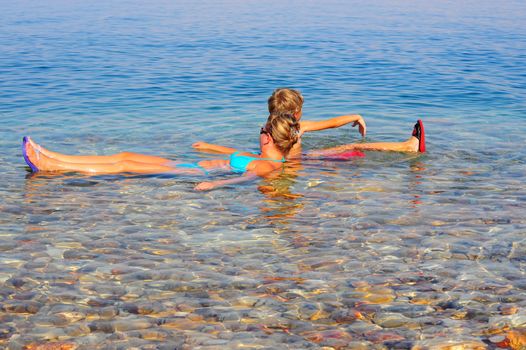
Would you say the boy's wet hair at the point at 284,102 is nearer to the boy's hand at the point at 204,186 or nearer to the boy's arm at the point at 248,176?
→ the boy's arm at the point at 248,176

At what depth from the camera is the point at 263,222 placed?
830 cm

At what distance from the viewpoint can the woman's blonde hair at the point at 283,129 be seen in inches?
393

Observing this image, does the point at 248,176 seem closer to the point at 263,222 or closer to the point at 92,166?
the point at 263,222

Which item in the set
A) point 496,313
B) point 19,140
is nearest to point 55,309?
point 496,313

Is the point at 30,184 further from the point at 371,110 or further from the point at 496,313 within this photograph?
the point at 371,110

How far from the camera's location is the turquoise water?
19.1 feet

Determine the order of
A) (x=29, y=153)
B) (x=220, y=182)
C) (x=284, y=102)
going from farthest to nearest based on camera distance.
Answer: (x=284, y=102) < (x=29, y=153) < (x=220, y=182)

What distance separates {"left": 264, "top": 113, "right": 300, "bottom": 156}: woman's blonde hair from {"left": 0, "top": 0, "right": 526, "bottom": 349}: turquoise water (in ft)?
1.80

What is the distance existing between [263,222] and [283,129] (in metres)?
2.17

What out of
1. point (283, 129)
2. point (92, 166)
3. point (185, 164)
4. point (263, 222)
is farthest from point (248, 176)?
point (92, 166)

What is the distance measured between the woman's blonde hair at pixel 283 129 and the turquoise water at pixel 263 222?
21.6 inches

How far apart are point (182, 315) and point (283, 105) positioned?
5.17 metres

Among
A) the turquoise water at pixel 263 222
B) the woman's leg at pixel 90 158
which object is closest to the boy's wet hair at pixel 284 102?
the turquoise water at pixel 263 222

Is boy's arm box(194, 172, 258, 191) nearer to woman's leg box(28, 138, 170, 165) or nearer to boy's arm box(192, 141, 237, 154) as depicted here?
woman's leg box(28, 138, 170, 165)
